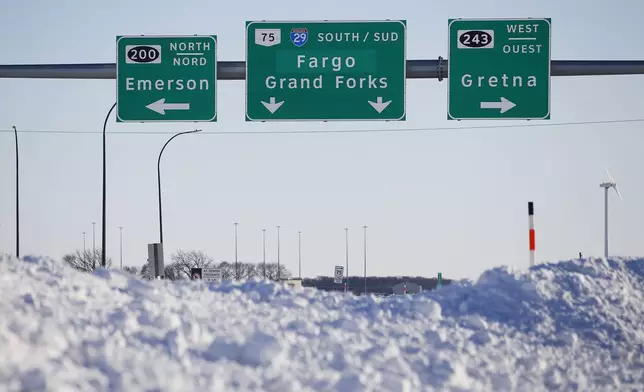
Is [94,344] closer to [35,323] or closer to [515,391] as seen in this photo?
[35,323]

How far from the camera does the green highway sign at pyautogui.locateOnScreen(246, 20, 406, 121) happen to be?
21.9 m

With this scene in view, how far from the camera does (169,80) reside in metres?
22.3

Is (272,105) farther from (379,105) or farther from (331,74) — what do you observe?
(379,105)

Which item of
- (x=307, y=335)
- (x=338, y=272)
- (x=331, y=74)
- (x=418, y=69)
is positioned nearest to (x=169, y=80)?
(x=331, y=74)

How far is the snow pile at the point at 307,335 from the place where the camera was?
7777 millimetres

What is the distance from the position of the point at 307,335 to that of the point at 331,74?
1265cm

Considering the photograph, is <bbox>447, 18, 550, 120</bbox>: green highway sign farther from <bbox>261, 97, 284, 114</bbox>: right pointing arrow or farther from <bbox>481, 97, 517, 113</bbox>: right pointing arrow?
<bbox>261, 97, 284, 114</bbox>: right pointing arrow

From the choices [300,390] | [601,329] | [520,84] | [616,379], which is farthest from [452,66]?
[300,390]

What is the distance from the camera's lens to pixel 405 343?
10.3 m

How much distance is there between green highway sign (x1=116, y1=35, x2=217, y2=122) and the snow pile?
383 inches

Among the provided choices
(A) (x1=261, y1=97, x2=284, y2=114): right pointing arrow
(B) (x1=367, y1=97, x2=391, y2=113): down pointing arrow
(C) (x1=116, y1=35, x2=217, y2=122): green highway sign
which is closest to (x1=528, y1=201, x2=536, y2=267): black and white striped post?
(B) (x1=367, y1=97, x2=391, y2=113): down pointing arrow

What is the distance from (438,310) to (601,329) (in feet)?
7.66

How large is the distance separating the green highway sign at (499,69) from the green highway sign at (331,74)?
3.86ft

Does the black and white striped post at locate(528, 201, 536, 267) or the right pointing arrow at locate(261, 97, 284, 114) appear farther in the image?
the right pointing arrow at locate(261, 97, 284, 114)
